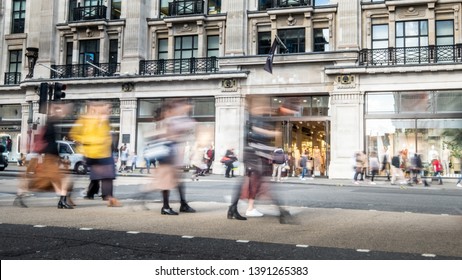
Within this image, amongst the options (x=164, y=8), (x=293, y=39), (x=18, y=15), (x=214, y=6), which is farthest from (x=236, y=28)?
(x=18, y=15)

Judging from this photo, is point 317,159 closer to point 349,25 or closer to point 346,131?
point 346,131

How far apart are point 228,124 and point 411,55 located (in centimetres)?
1140

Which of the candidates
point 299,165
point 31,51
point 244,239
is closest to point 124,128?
point 31,51

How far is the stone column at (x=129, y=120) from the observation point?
29.9 m

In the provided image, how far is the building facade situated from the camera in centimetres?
2480

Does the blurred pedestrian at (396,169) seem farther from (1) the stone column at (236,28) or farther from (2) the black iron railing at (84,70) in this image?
(2) the black iron railing at (84,70)

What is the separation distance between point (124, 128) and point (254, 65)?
982 cm

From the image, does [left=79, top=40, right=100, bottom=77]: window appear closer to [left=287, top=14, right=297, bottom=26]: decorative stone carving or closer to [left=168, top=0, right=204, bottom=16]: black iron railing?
[left=168, top=0, right=204, bottom=16]: black iron railing

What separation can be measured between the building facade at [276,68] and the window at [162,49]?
81 millimetres

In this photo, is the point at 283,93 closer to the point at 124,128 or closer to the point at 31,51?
the point at 124,128

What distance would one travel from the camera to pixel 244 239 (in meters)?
5.43

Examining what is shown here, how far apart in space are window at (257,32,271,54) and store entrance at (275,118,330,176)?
15.5 ft

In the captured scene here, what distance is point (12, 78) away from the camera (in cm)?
3466

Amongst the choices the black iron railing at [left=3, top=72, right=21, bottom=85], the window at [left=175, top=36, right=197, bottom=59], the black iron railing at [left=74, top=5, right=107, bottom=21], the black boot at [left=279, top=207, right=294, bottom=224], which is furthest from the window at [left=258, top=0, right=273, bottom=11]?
the black boot at [left=279, top=207, right=294, bottom=224]
